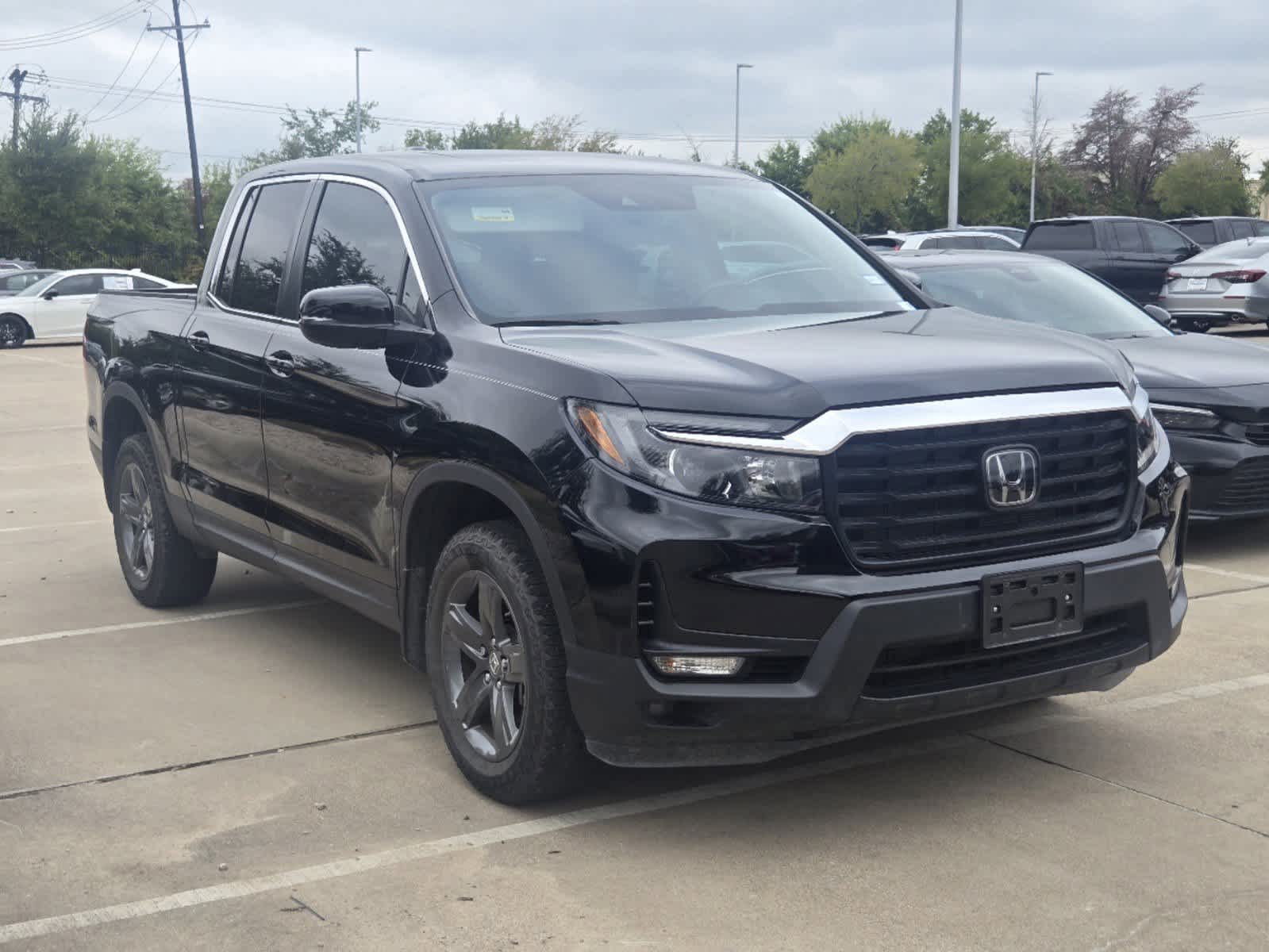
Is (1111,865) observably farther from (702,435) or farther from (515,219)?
(515,219)

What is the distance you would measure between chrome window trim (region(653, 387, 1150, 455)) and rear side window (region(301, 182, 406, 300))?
154 cm

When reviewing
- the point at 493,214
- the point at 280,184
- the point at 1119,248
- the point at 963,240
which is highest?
the point at 280,184

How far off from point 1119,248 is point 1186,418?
1703 cm

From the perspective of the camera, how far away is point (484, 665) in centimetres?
447

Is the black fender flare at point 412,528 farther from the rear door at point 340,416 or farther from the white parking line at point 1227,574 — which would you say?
the white parking line at point 1227,574

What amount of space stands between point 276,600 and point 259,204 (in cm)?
192

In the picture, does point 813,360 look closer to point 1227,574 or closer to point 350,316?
point 350,316

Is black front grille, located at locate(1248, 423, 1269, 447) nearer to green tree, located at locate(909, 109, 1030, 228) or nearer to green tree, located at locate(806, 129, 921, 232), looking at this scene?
green tree, located at locate(806, 129, 921, 232)

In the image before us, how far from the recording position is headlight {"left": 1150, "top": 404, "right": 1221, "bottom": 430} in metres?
7.71

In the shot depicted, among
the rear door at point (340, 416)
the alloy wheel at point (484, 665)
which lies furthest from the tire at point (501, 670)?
the rear door at point (340, 416)

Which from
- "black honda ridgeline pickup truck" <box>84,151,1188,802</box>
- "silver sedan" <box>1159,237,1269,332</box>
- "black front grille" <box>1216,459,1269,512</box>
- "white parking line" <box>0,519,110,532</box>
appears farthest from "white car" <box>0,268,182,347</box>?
"black honda ridgeline pickup truck" <box>84,151,1188,802</box>

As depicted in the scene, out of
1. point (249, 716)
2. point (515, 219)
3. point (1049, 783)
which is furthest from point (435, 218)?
point (1049, 783)

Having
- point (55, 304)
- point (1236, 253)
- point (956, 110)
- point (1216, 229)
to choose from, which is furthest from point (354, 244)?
point (956, 110)

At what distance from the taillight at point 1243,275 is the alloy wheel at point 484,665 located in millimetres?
19345
